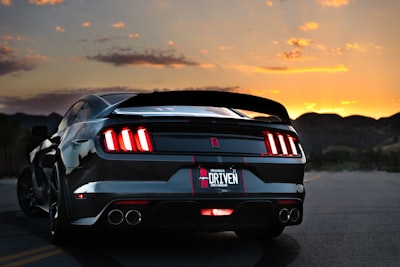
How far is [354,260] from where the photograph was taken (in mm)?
5902

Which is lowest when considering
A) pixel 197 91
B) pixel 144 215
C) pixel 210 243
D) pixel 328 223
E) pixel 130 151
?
pixel 328 223

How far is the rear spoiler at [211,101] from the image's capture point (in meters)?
6.18

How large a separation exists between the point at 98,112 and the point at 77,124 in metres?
0.34

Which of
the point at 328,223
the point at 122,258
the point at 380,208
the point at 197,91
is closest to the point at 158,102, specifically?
the point at 197,91

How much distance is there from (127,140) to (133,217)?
67 centimetres

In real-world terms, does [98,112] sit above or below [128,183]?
above

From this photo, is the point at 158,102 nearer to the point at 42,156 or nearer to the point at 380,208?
the point at 42,156

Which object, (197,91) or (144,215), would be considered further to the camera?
(197,91)

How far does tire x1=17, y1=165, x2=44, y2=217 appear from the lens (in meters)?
9.20

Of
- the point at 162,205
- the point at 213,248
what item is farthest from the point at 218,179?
the point at 213,248

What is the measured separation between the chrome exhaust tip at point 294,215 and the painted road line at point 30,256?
7.11 feet

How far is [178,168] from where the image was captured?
5848 millimetres

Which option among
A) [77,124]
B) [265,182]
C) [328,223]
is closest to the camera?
[265,182]

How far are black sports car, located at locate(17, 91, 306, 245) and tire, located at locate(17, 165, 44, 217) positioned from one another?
261 cm
